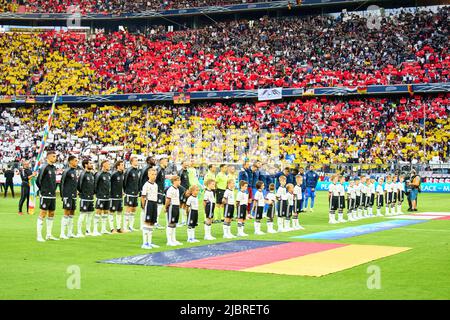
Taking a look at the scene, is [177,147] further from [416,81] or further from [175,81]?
[416,81]

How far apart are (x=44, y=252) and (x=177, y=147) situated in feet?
117

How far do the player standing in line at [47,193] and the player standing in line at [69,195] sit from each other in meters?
0.45

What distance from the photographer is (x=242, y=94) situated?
54.0 metres

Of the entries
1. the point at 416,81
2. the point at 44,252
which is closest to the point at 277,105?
the point at 416,81

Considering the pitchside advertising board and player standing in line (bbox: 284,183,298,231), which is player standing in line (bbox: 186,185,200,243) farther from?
the pitchside advertising board

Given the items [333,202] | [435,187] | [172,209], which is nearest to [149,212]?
[172,209]

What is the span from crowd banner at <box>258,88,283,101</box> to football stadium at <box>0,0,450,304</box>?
0.13 meters

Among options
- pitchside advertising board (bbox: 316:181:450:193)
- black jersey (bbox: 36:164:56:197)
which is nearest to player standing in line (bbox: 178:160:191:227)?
black jersey (bbox: 36:164:56:197)

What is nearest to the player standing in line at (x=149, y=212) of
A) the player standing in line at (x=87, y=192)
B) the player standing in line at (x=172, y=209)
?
the player standing in line at (x=172, y=209)

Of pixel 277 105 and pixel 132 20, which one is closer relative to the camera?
pixel 277 105

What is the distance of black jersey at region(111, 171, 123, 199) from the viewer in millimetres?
21469

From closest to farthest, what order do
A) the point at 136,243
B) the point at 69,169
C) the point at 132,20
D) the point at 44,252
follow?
the point at 44,252 → the point at 136,243 → the point at 69,169 → the point at 132,20

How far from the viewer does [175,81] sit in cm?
5778

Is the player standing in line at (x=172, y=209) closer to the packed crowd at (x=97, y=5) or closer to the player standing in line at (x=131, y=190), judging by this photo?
the player standing in line at (x=131, y=190)
